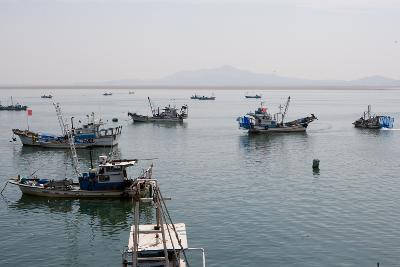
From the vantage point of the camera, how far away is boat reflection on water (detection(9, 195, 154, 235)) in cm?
5106

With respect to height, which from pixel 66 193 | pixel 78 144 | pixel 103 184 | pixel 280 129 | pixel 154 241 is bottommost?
pixel 66 193

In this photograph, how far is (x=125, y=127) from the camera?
15575 cm

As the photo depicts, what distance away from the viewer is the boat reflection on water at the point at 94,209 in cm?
5106

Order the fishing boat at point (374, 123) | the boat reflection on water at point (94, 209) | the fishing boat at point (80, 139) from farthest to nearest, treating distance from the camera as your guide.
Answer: the fishing boat at point (374, 123) → the fishing boat at point (80, 139) → the boat reflection on water at point (94, 209)

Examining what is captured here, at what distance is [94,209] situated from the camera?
55.9 meters

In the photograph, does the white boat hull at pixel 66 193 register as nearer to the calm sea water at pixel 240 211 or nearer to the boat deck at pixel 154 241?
the calm sea water at pixel 240 211

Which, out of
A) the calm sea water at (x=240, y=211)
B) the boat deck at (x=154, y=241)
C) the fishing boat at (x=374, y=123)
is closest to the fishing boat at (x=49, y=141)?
the calm sea water at (x=240, y=211)

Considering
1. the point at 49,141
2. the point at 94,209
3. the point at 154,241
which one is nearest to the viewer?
the point at 154,241

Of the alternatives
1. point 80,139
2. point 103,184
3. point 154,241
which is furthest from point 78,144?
point 154,241

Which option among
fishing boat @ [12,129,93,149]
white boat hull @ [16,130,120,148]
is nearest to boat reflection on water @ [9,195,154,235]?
fishing boat @ [12,129,93,149]

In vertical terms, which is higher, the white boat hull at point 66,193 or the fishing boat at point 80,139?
the fishing boat at point 80,139

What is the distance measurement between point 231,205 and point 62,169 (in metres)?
36.1

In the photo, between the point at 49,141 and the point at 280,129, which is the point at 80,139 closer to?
the point at 49,141

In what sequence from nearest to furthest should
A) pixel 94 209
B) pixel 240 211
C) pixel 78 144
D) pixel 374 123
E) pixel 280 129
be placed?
pixel 240 211 → pixel 94 209 → pixel 78 144 → pixel 280 129 → pixel 374 123
